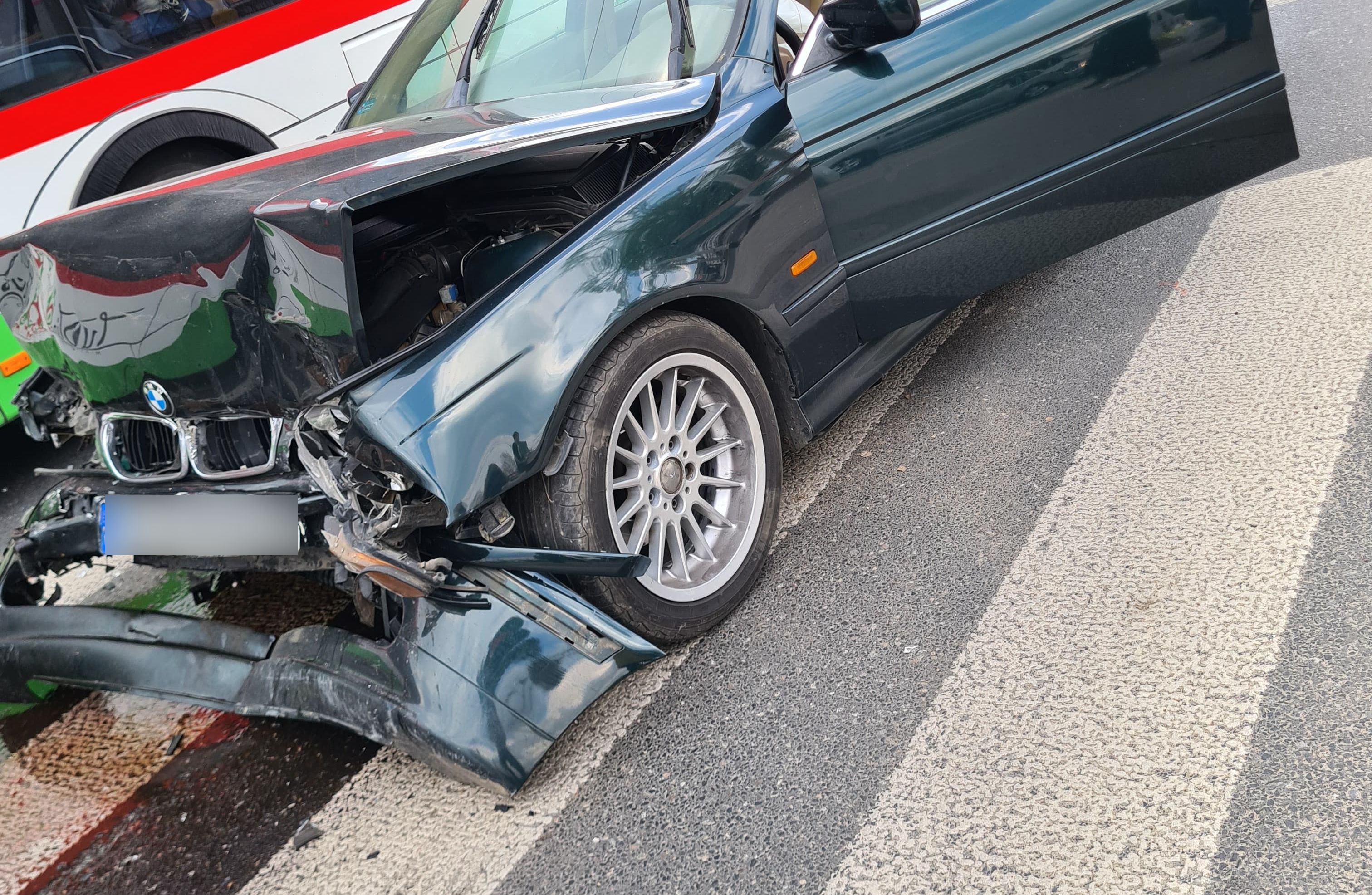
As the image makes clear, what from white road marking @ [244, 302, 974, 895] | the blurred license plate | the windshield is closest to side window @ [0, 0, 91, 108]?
the windshield

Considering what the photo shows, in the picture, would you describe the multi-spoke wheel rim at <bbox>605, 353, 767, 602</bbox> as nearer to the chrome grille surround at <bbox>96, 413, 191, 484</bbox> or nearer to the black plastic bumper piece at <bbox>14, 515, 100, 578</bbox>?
the chrome grille surround at <bbox>96, 413, 191, 484</bbox>

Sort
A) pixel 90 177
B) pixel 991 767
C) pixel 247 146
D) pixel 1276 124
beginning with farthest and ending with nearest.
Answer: pixel 247 146
pixel 90 177
pixel 1276 124
pixel 991 767

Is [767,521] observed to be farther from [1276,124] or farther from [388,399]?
[1276,124]

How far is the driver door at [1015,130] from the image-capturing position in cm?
307

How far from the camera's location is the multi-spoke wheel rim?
266cm

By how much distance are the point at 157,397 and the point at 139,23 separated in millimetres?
4265

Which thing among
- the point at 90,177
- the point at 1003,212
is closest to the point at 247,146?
the point at 90,177

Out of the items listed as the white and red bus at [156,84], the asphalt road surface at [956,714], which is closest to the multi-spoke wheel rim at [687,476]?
the asphalt road surface at [956,714]

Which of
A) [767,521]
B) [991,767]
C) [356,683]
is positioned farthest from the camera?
[767,521]

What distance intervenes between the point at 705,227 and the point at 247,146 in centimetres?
464

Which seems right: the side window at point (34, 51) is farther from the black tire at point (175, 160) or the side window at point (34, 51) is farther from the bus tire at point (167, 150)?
the black tire at point (175, 160)

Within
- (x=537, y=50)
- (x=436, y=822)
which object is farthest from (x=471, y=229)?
(x=436, y=822)

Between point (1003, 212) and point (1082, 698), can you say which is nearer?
point (1082, 698)

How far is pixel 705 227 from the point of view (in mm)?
2713
